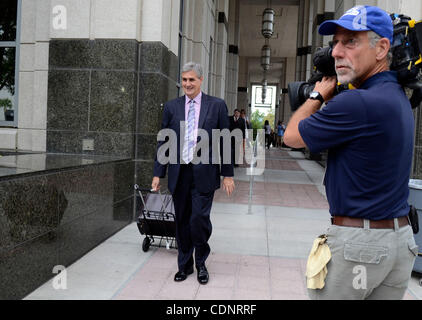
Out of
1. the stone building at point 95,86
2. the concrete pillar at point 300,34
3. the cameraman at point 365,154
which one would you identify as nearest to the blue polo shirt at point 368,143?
the cameraman at point 365,154

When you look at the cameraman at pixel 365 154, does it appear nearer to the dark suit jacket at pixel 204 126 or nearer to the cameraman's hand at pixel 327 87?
the cameraman's hand at pixel 327 87

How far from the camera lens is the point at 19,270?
11.5 feet

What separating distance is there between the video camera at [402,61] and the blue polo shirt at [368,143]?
0.06m

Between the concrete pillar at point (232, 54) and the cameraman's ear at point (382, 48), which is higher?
the concrete pillar at point (232, 54)

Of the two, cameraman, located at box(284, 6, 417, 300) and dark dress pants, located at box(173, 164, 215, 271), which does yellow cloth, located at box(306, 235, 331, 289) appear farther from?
dark dress pants, located at box(173, 164, 215, 271)

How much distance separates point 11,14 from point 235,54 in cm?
2006

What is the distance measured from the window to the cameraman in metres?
6.07

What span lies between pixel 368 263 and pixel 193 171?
96.3 inches

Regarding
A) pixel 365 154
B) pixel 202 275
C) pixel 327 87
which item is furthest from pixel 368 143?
pixel 202 275

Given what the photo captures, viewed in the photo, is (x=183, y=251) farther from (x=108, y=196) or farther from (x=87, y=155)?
(x=87, y=155)

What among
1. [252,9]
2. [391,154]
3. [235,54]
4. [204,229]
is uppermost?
[252,9]

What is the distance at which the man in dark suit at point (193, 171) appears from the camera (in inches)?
159

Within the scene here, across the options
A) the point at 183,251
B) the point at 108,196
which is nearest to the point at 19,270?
the point at 183,251

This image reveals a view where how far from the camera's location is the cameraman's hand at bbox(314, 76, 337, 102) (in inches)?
75.0
